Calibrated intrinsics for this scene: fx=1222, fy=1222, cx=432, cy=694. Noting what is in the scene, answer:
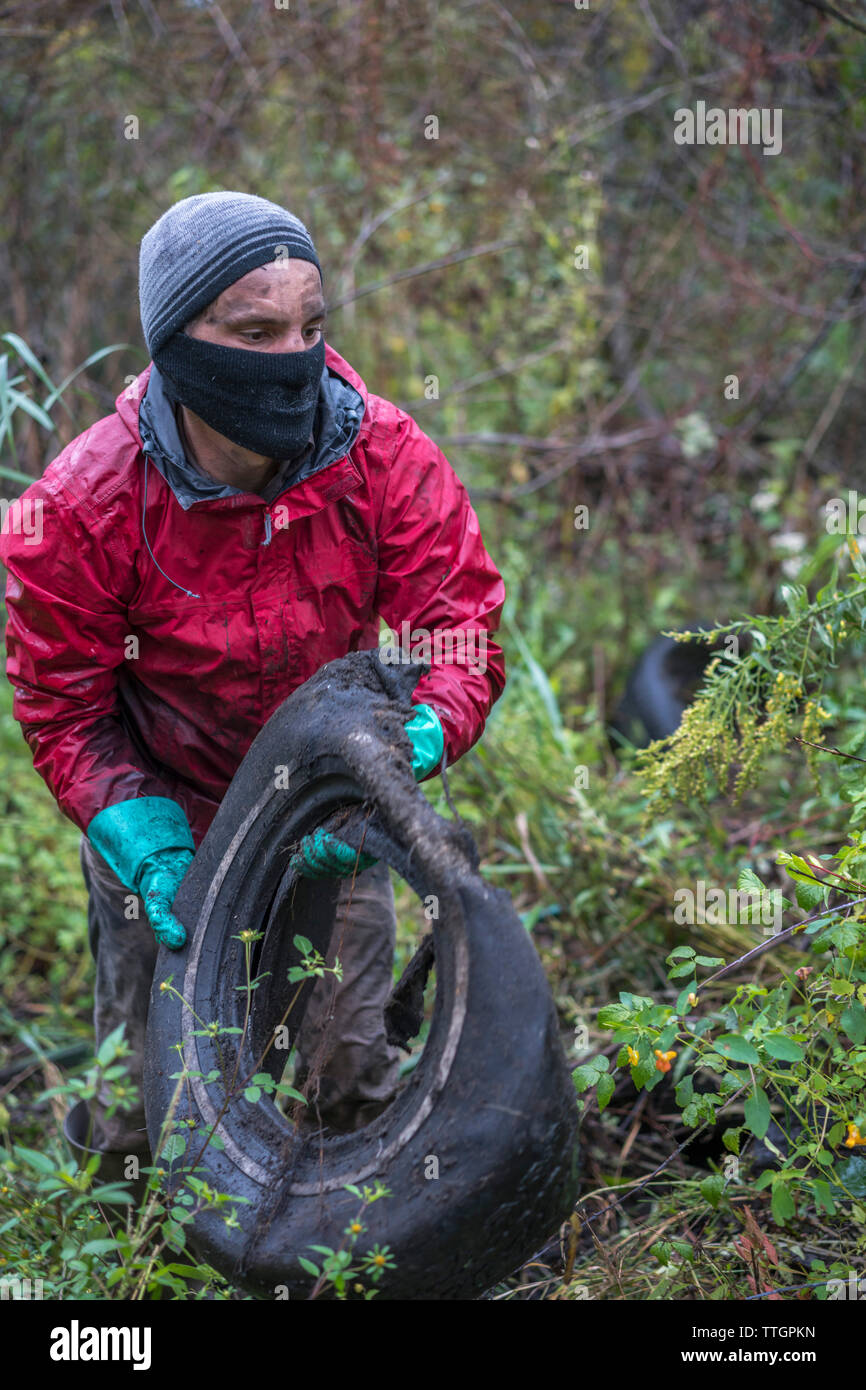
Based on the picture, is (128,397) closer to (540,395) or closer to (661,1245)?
(661,1245)

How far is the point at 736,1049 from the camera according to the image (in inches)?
82.4

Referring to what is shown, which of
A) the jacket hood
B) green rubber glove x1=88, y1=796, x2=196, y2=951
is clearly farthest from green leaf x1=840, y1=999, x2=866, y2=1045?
the jacket hood

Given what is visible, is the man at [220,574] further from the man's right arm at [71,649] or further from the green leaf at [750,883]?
the green leaf at [750,883]

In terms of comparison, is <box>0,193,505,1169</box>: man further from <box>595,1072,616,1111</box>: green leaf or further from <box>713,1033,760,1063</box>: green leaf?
<box>713,1033,760,1063</box>: green leaf

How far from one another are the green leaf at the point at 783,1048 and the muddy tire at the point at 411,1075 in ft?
1.34

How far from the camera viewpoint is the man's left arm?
8.52 ft

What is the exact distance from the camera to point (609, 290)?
6516mm

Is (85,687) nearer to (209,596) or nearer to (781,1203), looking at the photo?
(209,596)

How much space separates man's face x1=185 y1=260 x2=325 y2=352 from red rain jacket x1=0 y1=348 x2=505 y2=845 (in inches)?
10.1

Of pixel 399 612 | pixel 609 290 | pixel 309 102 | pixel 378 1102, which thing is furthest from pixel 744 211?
pixel 378 1102

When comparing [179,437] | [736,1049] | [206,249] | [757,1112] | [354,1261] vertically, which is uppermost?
[206,249]

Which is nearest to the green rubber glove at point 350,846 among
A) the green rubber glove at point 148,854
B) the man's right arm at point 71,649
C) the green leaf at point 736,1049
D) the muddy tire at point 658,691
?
the green rubber glove at point 148,854

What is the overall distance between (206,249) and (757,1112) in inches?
73.3

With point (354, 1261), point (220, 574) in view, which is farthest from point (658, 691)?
point (354, 1261)
